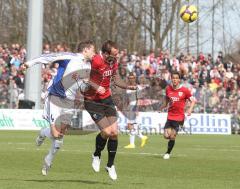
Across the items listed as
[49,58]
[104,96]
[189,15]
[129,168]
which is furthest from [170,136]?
[189,15]

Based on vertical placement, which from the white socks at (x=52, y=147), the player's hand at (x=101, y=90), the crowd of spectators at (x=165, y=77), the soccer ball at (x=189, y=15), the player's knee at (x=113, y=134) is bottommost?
the white socks at (x=52, y=147)

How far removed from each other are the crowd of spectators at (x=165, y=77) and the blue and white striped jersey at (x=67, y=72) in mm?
21435

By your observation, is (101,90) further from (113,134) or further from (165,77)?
(165,77)

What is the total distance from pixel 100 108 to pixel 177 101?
728 cm

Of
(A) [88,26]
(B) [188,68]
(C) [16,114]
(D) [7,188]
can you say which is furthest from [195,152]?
(A) [88,26]

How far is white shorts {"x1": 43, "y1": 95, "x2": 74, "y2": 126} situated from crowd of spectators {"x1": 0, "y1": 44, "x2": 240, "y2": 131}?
21.4 m

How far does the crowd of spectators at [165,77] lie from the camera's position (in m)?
36.9

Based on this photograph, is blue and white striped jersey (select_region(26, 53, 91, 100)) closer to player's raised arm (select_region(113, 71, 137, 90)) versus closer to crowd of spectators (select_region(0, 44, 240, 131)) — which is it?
player's raised arm (select_region(113, 71, 137, 90))

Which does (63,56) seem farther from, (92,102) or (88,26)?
(88,26)

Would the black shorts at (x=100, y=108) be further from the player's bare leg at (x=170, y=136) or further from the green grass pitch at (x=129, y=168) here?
the player's bare leg at (x=170, y=136)

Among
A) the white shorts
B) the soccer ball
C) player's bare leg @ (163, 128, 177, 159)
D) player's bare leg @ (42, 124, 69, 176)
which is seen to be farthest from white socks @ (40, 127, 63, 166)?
the soccer ball

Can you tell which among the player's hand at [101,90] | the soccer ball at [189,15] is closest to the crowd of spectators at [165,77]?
the soccer ball at [189,15]

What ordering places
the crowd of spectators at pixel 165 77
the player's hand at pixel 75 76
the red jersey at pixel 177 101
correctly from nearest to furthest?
the player's hand at pixel 75 76
the red jersey at pixel 177 101
the crowd of spectators at pixel 165 77

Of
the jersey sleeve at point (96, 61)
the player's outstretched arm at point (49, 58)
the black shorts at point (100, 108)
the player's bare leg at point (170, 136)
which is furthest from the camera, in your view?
the player's bare leg at point (170, 136)
